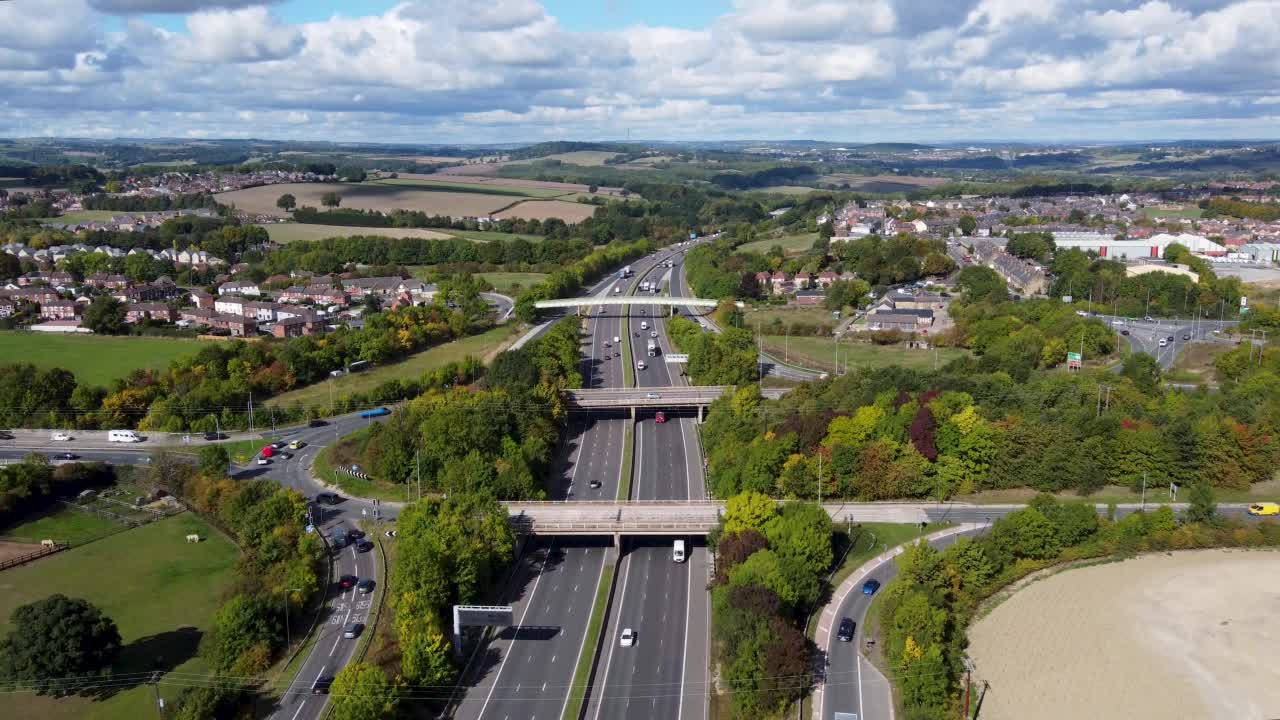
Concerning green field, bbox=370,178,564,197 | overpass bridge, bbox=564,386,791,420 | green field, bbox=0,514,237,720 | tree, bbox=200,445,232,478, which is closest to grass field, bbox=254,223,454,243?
green field, bbox=370,178,564,197

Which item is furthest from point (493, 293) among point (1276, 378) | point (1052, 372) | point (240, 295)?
point (1276, 378)

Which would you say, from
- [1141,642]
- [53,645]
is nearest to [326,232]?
[53,645]

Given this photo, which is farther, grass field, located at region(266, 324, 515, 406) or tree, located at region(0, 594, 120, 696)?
grass field, located at region(266, 324, 515, 406)

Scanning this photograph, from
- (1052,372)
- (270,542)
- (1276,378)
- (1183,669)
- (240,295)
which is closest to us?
(1183,669)

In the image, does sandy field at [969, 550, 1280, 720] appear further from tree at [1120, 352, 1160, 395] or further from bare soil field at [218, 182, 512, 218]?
bare soil field at [218, 182, 512, 218]

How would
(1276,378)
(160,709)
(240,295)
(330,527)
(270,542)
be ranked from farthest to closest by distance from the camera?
1. (240,295)
2. (1276,378)
3. (330,527)
4. (270,542)
5. (160,709)

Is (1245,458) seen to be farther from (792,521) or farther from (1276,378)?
(792,521)
